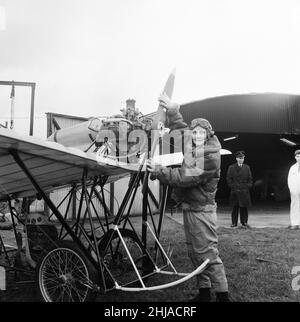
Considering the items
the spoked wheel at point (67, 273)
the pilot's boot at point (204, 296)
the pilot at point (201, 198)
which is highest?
the pilot at point (201, 198)

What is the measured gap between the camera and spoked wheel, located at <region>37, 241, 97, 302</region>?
11.8 ft

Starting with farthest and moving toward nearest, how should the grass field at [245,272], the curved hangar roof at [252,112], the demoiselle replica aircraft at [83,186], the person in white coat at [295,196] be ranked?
1. the curved hangar roof at [252,112]
2. the person in white coat at [295,196]
3. the grass field at [245,272]
4. the demoiselle replica aircraft at [83,186]

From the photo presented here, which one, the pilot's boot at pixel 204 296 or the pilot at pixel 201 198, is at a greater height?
the pilot at pixel 201 198

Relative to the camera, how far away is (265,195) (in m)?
26.6

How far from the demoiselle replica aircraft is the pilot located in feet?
0.63

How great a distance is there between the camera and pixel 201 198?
3.93 metres

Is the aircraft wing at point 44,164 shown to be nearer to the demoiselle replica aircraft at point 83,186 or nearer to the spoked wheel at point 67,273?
the demoiselle replica aircraft at point 83,186

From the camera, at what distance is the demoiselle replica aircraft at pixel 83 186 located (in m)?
3.54

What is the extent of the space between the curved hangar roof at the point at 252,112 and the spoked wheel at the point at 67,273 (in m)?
12.8

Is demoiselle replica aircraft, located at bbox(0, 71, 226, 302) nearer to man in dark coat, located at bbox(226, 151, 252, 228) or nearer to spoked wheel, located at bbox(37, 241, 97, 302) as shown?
spoked wheel, located at bbox(37, 241, 97, 302)

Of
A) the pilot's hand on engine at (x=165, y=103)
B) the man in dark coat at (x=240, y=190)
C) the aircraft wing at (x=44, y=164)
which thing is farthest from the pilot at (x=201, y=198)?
the man in dark coat at (x=240, y=190)

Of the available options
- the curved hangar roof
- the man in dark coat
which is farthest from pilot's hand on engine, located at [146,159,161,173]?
the curved hangar roof

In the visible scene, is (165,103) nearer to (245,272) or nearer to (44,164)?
(44,164)

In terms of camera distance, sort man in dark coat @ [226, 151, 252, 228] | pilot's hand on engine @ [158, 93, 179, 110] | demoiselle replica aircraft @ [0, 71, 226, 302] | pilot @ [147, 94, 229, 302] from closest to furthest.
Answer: demoiselle replica aircraft @ [0, 71, 226, 302] < pilot @ [147, 94, 229, 302] < pilot's hand on engine @ [158, 93, 179, 110] < man in dark coat @ [226, 151, 252, 228]
